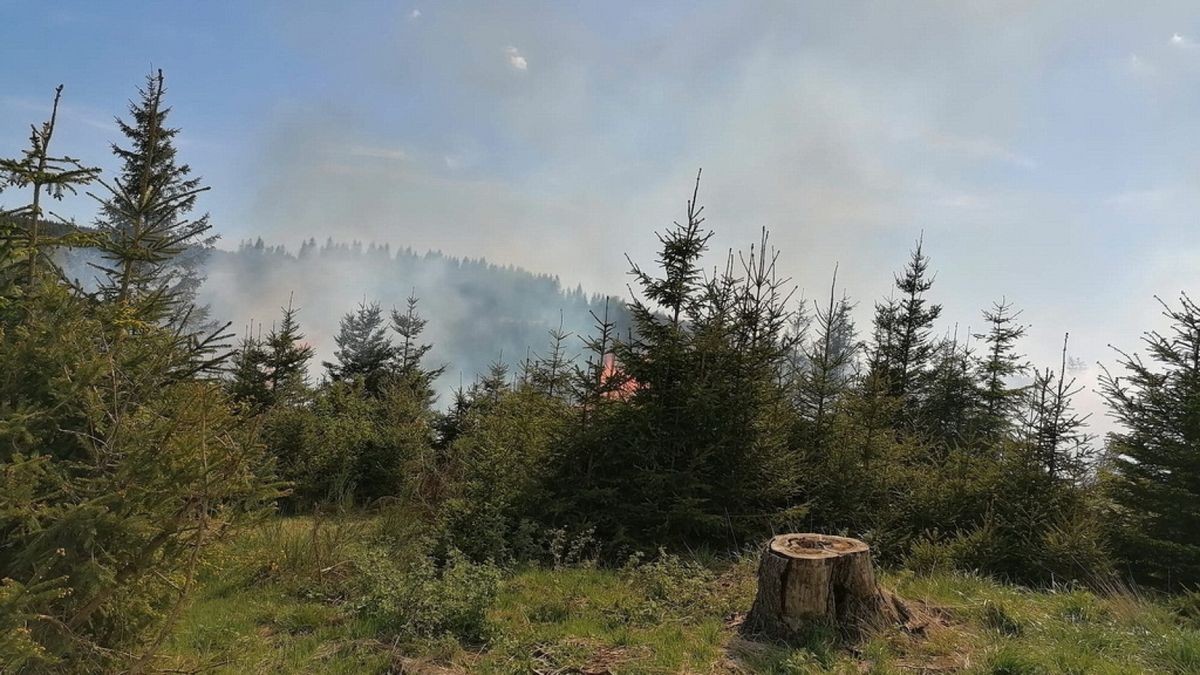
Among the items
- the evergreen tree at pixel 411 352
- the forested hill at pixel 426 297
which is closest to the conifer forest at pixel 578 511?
the evergreen tree at pixel 411 352

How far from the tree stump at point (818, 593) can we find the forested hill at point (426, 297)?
69247 mm

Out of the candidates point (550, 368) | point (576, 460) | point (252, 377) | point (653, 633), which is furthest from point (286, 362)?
point (653, 633)

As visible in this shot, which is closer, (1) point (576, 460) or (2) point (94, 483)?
(2) point (94, 483)

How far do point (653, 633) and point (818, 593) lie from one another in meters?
1.38

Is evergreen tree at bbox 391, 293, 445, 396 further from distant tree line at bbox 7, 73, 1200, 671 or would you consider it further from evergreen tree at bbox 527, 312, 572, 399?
distant tree line at bbox 7, 73, 1200, 671

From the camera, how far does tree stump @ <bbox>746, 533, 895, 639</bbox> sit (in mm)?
4785

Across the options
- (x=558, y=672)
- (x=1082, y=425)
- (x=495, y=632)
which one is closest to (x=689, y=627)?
(x=558, y=672)

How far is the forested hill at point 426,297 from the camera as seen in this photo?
87812 mm

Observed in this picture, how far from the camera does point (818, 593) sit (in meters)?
4.80

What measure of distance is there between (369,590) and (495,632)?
169cm

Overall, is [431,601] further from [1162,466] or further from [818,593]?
[1162,466]

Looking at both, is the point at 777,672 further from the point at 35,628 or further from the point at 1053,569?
the point at 1053,569

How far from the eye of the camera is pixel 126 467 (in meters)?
3.00

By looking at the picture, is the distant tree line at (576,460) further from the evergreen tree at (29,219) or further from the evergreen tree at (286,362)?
the evergreen tree at (286,362)
